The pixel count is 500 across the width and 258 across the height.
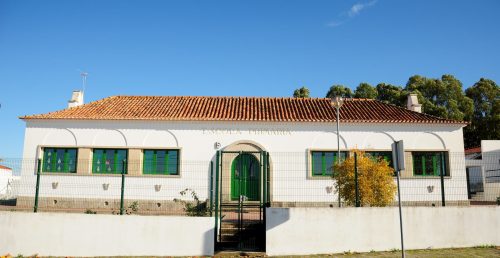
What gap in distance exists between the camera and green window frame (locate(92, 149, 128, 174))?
725 inches

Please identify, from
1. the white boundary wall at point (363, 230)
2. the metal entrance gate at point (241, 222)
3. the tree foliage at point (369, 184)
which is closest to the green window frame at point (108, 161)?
the metal entrance gate at point (241, 222)

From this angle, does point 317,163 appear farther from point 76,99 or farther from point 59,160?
point 76,99

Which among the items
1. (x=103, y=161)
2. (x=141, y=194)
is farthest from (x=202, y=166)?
(x=103, y=161)

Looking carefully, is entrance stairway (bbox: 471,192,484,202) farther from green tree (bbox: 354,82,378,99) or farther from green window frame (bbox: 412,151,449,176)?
green tree (bbox: 354,82,378,99)

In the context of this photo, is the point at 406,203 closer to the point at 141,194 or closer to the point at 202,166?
the point at 202,166

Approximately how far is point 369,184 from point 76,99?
18128 mm

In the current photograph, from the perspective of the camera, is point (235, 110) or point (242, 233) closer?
point (242, 233)

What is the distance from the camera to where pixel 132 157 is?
18.5 metres

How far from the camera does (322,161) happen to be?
1870 cm

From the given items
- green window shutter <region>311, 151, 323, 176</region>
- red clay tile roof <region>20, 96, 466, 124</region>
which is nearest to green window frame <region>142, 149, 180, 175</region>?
red clay tile roof <region>20, 96, 466, 124</region>

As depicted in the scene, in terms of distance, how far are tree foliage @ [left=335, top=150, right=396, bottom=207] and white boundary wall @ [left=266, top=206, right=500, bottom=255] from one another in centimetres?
134

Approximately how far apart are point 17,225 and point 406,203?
51.7ft

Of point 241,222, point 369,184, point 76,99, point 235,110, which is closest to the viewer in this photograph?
point 241,222

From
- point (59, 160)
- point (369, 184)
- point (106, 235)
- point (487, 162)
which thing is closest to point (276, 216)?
point (369, 184)
